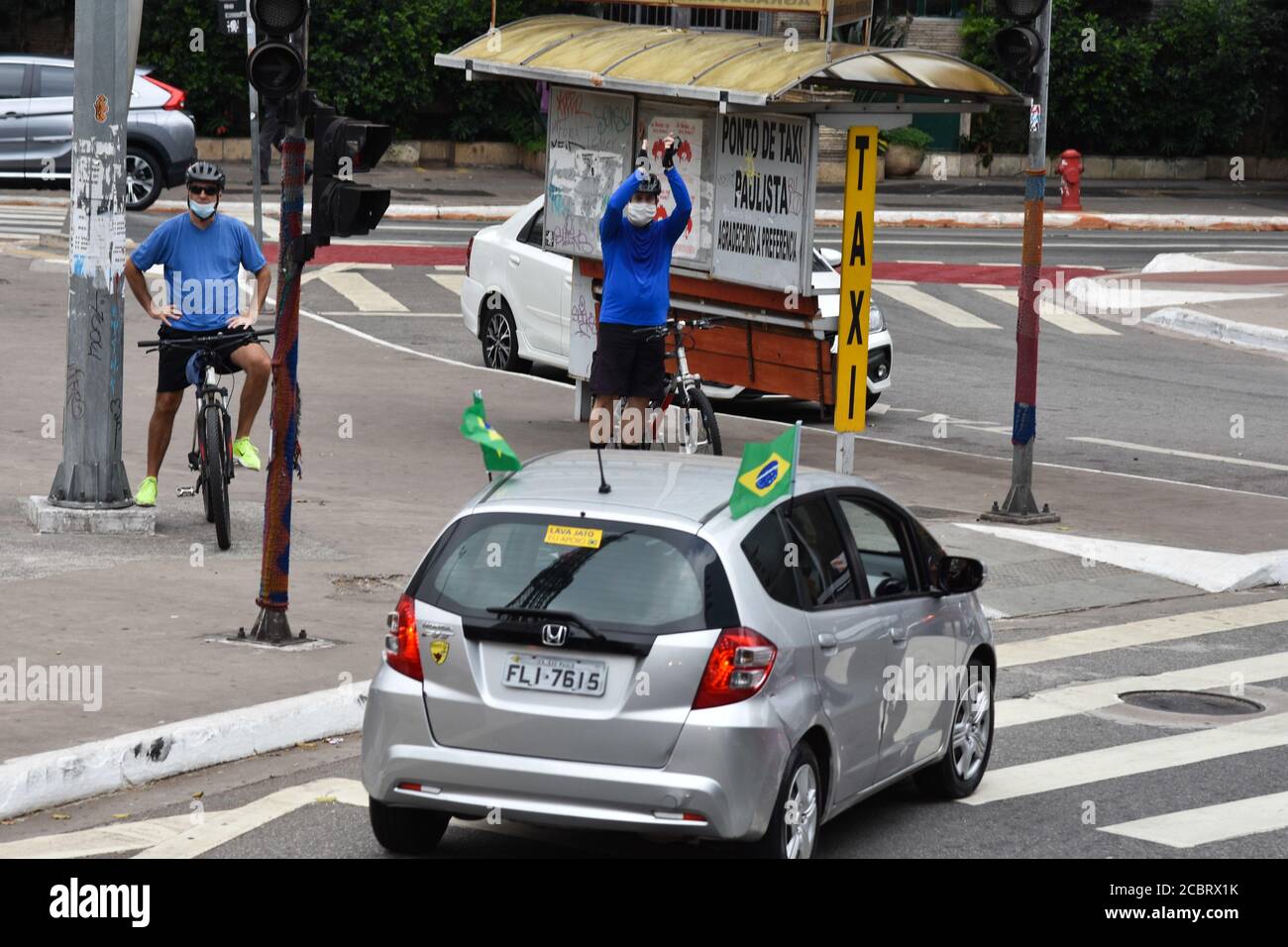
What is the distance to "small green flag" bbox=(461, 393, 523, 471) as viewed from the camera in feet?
24.6

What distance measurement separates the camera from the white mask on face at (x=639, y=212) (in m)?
13.9

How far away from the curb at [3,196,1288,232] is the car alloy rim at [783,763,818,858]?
83.4ft

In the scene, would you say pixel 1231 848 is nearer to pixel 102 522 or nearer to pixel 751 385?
pixel 102 522

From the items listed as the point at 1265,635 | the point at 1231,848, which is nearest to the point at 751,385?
the point at 1265,635

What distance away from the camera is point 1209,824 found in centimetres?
804

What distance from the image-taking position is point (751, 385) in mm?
16547

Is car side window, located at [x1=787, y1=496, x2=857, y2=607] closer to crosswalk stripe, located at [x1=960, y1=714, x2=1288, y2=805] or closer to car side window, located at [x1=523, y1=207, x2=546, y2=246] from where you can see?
crosswalk stripe, located at [x1=960, y1=714, x2=1288, y2=805]

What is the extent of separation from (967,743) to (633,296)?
636cm

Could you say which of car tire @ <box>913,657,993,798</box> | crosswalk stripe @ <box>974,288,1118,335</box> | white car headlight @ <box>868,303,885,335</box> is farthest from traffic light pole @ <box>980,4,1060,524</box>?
crosswalk stripe @ <box>974,288,1118,335</box>

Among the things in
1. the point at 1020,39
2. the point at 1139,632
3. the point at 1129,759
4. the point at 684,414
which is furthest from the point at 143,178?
the point at 1129,759

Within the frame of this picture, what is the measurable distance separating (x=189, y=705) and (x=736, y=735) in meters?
3.39

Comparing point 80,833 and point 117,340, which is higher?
point 117,340

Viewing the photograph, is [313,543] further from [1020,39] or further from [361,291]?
[361,291]
